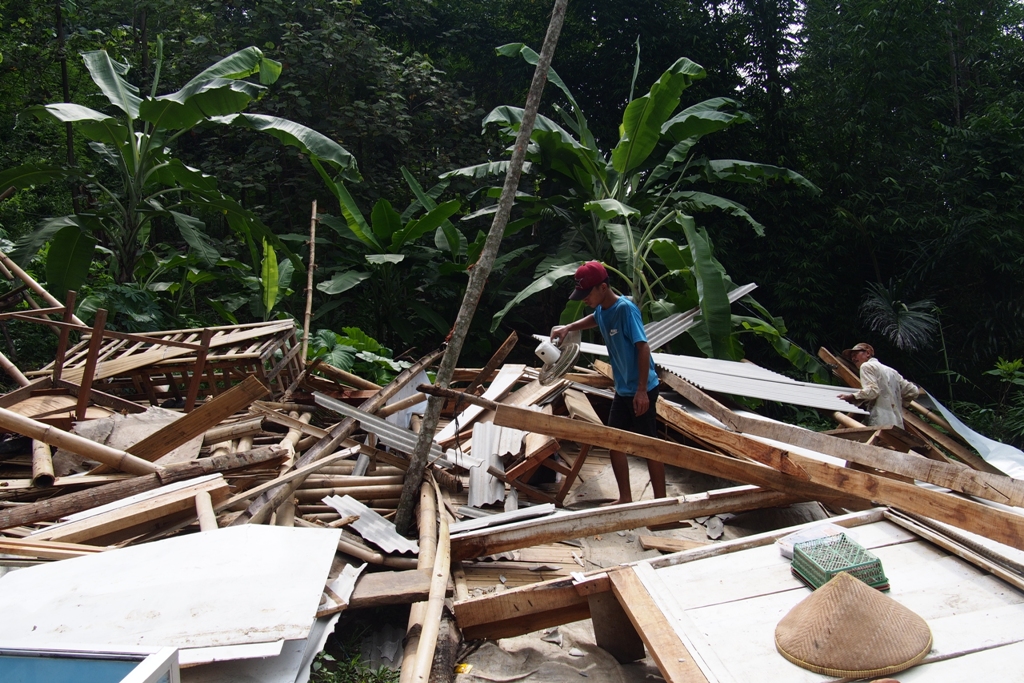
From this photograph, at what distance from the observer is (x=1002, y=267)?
30.0 feet

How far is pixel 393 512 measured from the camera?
14.0 ft

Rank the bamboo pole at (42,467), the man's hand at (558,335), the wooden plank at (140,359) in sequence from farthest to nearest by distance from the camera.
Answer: the wooden plank at (140,359) < the man's hand at (558,335) < the bamboo pole at (42,467)

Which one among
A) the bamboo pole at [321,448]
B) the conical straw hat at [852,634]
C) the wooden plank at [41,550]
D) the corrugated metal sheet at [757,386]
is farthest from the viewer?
the corrugated metal sheet at [757,386]

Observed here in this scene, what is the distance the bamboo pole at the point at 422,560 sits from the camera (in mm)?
2701

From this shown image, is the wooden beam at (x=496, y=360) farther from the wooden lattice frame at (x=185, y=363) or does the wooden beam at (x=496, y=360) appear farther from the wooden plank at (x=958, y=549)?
the wooden plank at (x=958, y=549)

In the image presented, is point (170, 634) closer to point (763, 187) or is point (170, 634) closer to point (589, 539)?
point (589, 539)

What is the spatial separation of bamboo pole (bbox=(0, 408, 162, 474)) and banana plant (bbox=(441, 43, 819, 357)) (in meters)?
4.18

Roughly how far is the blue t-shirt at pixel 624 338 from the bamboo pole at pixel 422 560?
1372 mm

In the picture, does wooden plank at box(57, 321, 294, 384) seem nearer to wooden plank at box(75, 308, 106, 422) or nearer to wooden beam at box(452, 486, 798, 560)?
wooden plank at box(75, 308, 106, 422)

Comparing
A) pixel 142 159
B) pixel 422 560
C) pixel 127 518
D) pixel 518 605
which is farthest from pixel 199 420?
pixel 142 159

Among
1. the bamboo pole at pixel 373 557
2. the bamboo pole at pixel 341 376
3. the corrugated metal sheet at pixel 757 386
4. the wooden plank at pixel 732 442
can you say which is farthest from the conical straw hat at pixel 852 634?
the bamboo pole at pixel 341 376

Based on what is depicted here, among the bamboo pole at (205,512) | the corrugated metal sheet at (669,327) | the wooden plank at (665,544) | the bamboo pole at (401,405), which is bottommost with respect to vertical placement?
the wooden plank at (665,544)

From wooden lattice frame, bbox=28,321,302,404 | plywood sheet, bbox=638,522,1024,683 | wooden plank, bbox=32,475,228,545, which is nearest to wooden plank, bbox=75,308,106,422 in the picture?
wooden lattice frame, bbox=28,321,302,404

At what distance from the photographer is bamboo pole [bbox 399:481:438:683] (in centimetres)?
270
